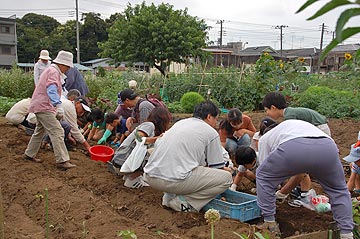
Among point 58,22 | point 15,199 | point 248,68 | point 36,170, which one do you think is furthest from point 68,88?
point 58,22

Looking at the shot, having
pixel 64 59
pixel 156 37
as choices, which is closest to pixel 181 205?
pixel 64 59

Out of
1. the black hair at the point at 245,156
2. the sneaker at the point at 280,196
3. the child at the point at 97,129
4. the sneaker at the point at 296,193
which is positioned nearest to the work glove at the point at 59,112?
the child at the point at 97,129

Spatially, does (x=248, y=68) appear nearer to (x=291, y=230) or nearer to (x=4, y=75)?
(x=4, y=75)

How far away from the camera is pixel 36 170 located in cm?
572

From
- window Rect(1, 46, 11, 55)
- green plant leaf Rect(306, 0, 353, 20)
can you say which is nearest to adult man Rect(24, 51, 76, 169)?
green plant leaf Rect(306, 0, 353, 20)

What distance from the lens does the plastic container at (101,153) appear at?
20.7 feet

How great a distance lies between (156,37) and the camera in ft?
90.8

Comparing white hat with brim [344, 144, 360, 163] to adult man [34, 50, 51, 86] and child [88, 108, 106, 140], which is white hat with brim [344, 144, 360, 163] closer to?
child [88, 108, 106, 140]

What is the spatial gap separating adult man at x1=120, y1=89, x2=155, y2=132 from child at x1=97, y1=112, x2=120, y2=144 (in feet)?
1.86

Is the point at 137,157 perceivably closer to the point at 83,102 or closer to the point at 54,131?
the point at 54,131

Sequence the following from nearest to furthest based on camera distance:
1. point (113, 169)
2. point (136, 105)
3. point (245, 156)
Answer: point (245, 156) → point (113, 169) → point (136, 105)

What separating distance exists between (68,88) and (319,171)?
617 centimetres

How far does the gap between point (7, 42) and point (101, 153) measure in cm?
4499

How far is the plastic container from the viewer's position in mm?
6309
